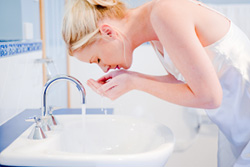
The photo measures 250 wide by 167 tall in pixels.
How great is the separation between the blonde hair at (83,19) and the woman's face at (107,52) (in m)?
0.03

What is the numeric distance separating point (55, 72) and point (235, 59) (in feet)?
4.05

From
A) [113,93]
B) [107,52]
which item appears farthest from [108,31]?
[113,93]

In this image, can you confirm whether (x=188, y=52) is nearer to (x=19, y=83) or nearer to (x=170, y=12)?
(x=170, y=12)

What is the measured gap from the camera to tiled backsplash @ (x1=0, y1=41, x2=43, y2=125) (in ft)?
3.73

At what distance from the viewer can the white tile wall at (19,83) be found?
3.73ft

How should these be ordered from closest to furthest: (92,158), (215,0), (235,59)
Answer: (92,158) < (235,59) < (215,0)

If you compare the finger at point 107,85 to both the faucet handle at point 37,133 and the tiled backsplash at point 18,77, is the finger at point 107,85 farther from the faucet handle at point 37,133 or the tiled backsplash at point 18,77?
the tiled backsplash at point 18,77

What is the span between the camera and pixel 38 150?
2.72 feet

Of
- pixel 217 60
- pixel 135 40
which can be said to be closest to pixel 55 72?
pixel 135 40

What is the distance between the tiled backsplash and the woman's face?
0.92ft

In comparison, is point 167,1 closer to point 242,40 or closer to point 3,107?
point 242,40

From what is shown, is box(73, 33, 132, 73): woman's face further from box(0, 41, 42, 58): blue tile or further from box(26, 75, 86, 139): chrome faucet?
box(0, 41, 42, 58): blue tile

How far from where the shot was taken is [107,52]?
1.05 meters

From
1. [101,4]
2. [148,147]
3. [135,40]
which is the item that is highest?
[101,4]
